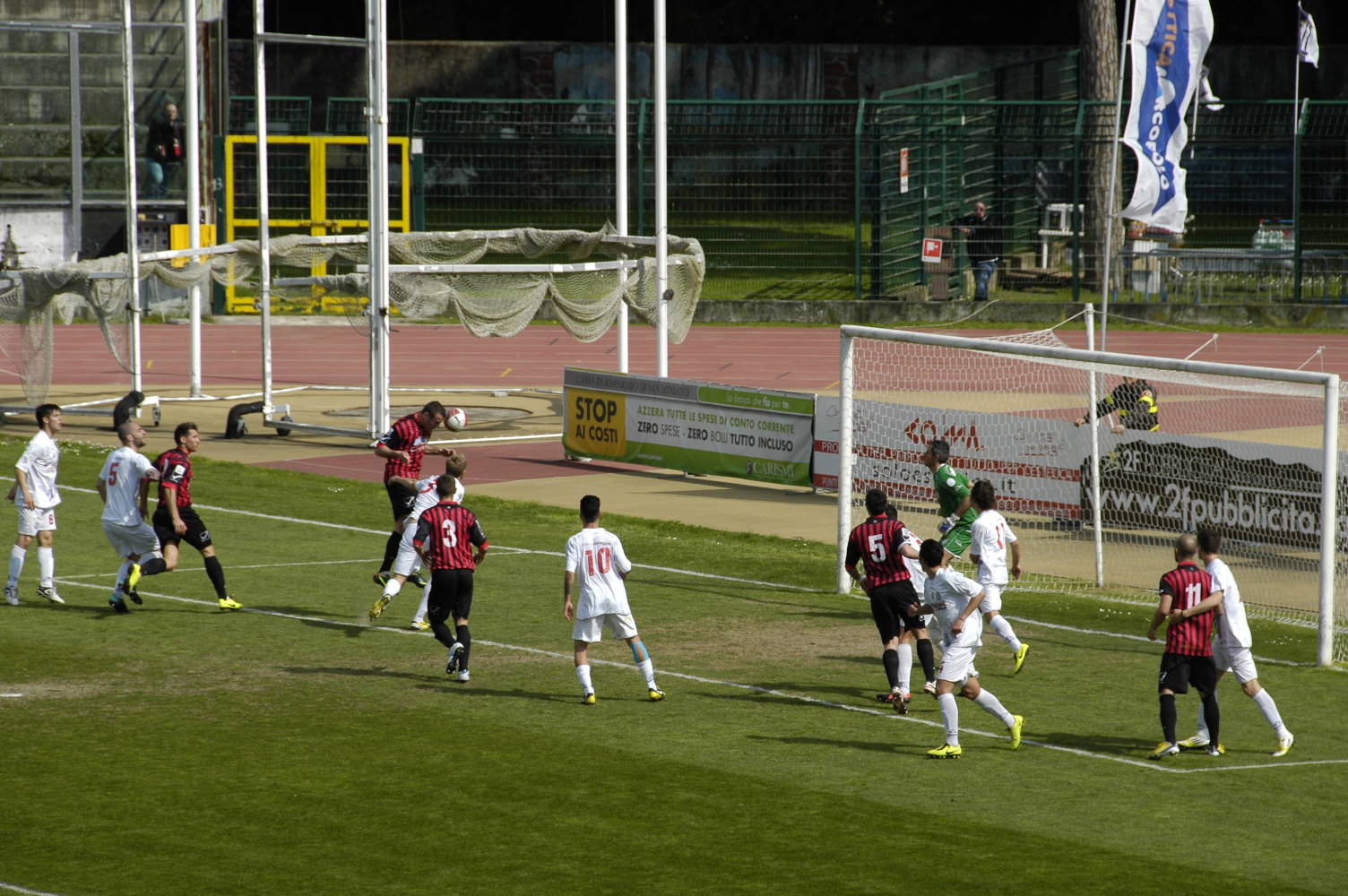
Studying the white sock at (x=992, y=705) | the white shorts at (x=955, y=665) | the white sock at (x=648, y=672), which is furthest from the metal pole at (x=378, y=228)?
the white sock at (x=992, y=705)

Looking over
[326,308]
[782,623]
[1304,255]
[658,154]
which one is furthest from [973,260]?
[782,623]

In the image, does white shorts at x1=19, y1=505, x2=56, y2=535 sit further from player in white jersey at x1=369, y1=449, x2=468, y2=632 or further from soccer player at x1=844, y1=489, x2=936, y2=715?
soccer player at x1=844, y1=489, x2=936, y2=715

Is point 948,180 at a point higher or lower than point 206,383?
higher

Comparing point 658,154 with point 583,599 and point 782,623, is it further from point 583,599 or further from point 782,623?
point 583,599

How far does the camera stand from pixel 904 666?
13.7 meters

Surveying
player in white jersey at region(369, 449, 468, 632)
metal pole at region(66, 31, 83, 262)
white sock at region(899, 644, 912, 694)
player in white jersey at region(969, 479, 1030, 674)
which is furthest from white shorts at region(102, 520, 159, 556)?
metal pole at region(66, 31, 83, 262)

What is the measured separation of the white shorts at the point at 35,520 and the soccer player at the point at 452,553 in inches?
184

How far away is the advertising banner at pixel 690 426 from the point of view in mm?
24125

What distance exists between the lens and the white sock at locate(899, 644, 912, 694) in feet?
44.8

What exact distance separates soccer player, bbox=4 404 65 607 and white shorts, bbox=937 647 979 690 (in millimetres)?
8839

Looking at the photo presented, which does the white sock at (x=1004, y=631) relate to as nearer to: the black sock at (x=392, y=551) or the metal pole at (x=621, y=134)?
the black sock at (x=392, y=551)

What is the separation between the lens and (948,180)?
44906mm

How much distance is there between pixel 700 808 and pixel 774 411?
524 inches

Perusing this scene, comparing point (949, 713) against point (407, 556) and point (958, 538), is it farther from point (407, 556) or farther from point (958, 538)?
point (407, 556)
